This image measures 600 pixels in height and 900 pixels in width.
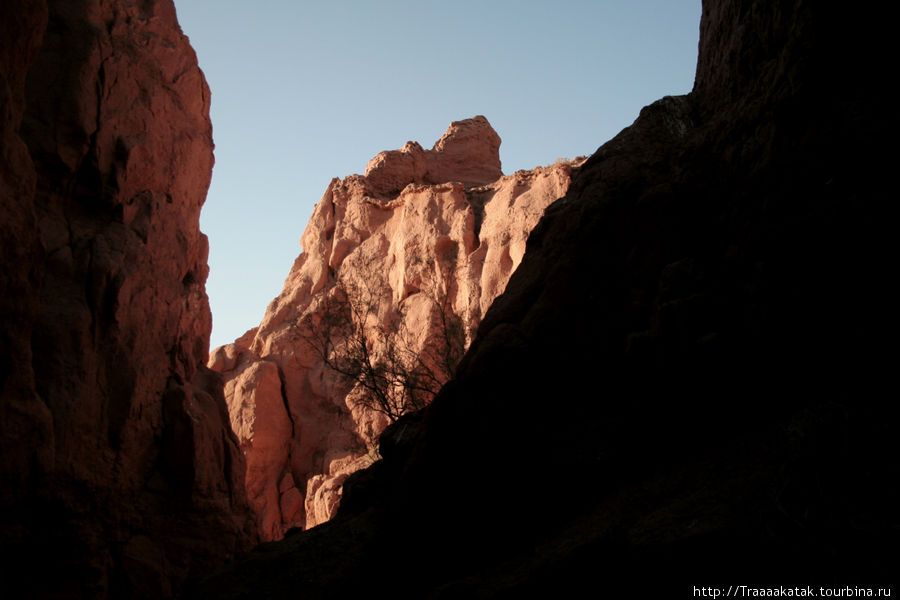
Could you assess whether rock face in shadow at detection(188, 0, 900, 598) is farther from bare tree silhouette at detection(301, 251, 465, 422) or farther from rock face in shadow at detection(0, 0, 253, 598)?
bare tree silhouette at detection(301, 251, 465, 422)

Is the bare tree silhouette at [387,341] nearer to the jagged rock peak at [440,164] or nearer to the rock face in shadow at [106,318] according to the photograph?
the jagged rock peak at [440,164]

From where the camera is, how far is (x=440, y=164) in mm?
28859

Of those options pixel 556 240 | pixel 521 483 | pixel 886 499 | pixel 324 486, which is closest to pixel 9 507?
pixel 521 483

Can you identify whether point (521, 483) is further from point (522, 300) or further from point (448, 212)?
point (448, 212)

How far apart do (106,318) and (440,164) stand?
19565mm

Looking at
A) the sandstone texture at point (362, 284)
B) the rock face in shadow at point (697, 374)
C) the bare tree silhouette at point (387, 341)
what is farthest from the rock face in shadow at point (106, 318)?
the sandstone texture at point (362, 284)

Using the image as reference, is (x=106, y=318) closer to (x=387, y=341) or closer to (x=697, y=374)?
(x=697, y=374)

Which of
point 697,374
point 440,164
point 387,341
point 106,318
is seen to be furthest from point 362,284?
point 697,374

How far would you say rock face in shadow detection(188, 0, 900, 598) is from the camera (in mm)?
4008

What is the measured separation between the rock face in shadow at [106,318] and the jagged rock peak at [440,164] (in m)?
14.4

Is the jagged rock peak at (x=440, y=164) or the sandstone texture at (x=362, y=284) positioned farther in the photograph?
the jagged rock peak at (x=440, y=164)

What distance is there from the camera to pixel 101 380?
35.2 feet

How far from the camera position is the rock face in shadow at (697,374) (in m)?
4.01

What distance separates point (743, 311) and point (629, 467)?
1561 mm
